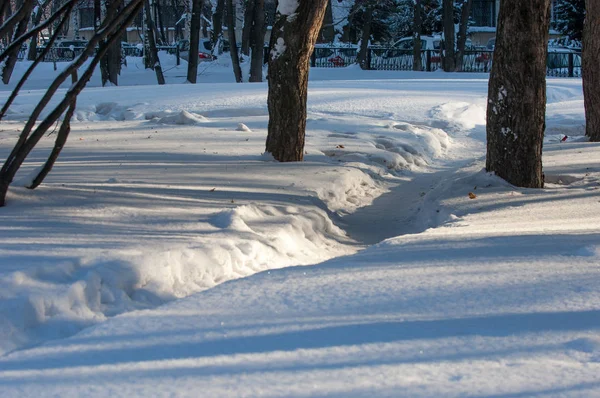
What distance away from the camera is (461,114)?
16031 millimetres

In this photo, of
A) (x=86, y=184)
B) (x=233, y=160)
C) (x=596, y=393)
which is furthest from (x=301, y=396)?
(x=233, y=160)

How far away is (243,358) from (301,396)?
0.44 m

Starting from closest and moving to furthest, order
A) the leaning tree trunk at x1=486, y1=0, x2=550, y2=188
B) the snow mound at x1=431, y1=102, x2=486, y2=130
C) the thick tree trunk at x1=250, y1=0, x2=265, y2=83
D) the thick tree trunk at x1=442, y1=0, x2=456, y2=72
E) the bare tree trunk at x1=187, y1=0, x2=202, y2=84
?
the leaning tree trunk at x1=486, y1=0, x2=550, y2=188 → the snow mound at x1=431, y1=102, x2=486, y2=130 → the thick tree trunk at x1=250, y1=0, x2=265, y2=83 → the bare tree trunk at x1=187, y1=0, x2=202, y2=84 → the thick tree trunk at x1=442, y1=0, x2=456, y2=72

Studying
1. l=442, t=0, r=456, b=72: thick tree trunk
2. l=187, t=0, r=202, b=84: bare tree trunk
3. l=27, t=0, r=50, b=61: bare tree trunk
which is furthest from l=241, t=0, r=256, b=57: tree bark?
l=27, t=0, r=50, b=61: bare tree trunk

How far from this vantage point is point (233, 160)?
9062 mm

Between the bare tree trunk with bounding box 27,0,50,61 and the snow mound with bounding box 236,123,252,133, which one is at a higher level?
the bare tree trunk with bounding box 27,0,50,61

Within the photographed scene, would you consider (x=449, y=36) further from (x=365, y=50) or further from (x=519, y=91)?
(x=519, y=91)

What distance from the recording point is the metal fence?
31.3m

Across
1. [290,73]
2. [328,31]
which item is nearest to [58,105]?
[290,73]

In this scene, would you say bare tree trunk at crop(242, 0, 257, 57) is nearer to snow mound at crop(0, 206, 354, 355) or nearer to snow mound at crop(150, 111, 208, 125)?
snow mound at crop(150, 111, 208, 125)

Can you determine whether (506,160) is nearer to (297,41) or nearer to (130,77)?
(297,41)

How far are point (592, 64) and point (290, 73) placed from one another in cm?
546

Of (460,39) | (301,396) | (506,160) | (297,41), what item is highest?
(460,39)

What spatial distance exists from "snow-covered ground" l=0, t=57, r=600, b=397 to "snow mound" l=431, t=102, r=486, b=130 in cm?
595
